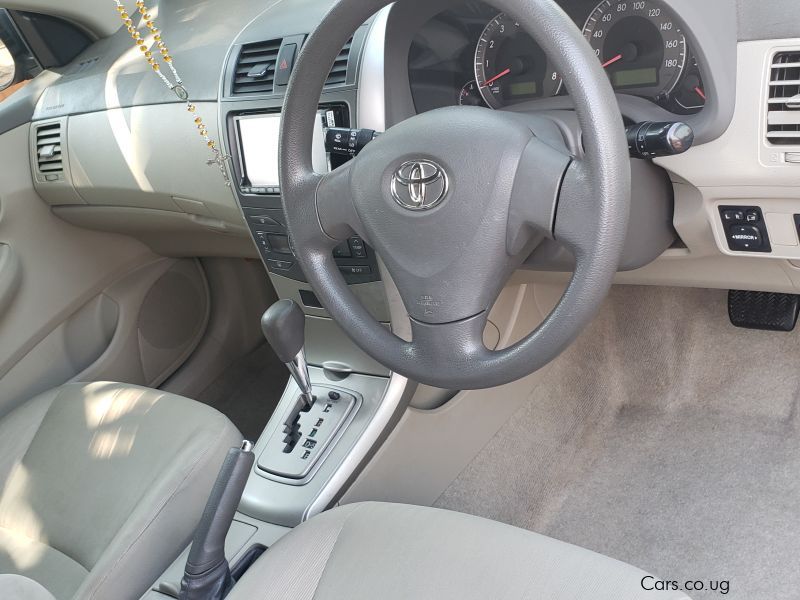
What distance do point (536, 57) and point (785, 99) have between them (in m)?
0.38

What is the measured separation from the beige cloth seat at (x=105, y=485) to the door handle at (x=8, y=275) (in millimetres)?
A: 510

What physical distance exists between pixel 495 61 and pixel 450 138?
0.40 metres

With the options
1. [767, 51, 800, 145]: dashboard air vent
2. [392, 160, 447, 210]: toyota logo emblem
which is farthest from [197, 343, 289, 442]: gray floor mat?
[767, 51, 800, 145]: dashboard air vent

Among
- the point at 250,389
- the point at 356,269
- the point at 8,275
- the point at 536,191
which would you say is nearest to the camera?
the point at 536,191

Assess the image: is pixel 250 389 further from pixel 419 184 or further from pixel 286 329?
pixel 419 184

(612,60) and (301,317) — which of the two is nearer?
(612,60)

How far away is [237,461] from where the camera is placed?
1080mm


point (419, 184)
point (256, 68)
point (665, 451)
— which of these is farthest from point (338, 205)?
point (665, 451)

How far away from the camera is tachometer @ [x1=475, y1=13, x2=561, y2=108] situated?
1.29 meters

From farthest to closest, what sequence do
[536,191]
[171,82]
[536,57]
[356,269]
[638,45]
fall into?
[171,82] < [356,269] < [536,57] < [638,45] < [536,191]

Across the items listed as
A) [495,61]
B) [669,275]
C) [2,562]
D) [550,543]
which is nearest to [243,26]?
[495,61]

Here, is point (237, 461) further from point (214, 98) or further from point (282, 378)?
point (282, 378)

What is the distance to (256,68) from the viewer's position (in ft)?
4.93

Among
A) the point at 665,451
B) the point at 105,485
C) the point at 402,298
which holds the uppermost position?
the point at 402,298
